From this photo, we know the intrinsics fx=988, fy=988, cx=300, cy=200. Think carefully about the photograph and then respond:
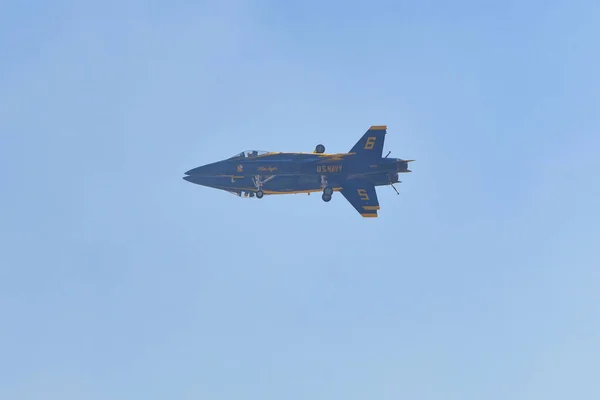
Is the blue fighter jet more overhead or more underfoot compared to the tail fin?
more underfoot

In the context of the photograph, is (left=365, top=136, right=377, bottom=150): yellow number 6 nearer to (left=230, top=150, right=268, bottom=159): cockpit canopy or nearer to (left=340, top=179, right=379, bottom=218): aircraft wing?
(left=340, top=179, right=379, bottom=218): aircraft wing

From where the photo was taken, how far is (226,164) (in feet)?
416

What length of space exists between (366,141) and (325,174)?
659 centimetres

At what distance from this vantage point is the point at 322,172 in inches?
4877

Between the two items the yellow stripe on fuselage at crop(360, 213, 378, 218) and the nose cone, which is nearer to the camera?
the yellow stripe on fuselage at crop(360, 213, 378, 218)

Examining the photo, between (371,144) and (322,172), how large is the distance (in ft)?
23.2

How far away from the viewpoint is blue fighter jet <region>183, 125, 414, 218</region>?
12362 centimetres

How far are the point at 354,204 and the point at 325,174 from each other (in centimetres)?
531

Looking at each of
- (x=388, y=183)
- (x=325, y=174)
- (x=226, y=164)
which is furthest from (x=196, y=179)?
(x=388, y=183)

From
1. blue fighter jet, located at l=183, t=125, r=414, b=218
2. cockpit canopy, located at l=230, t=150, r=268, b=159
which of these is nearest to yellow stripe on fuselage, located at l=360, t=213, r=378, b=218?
blue fighter jet, located at l=183, t=125, r=414, b=218

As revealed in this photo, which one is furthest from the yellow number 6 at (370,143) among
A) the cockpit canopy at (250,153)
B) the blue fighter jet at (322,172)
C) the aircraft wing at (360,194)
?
the cockpit canopy at (250,153)

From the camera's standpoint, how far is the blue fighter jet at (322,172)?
12362cm

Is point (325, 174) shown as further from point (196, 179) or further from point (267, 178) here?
point (196, 179)

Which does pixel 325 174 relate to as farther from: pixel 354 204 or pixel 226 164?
pixel 226 164
